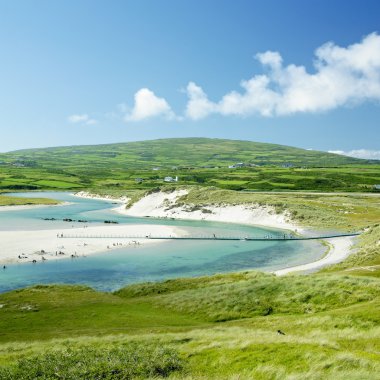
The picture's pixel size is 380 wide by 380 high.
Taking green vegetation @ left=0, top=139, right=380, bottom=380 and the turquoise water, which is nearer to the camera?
green vegetation @ left=0, top=139, right=380, bottom=380

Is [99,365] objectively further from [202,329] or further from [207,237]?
[207,237]

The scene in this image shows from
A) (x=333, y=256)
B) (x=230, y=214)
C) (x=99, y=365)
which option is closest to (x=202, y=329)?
(x=99, y=365)

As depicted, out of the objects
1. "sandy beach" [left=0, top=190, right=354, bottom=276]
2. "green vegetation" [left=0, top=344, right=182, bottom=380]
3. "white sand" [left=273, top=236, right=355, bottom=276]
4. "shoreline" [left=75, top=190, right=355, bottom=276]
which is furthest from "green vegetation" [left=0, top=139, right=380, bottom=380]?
"sandy beach" [left=0, top=190, right=354, bottom=276]

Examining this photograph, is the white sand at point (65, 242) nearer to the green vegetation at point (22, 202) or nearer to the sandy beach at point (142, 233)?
the sandy beach at point (142, 233)

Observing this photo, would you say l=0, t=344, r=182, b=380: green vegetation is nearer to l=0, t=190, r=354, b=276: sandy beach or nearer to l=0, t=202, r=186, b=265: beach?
l=0, t=190, r=354, b=276: sandy beach

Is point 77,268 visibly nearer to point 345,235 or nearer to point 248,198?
point 345,235

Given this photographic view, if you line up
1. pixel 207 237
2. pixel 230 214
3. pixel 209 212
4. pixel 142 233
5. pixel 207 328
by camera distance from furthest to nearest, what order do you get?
pixel 209 212
pixel 230 214
pixel 142 233
pixel 207 237
pixel 207 328

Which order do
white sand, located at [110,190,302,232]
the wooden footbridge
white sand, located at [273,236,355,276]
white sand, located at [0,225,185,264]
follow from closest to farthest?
white sand, located at [273,236,355,276] < white sand, located at [0,225,185,264] < the wooden footbridge < white sand, located at [110,190,302,232]

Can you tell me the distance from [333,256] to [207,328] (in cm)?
4563

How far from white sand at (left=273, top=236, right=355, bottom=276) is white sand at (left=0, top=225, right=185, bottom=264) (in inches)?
1383

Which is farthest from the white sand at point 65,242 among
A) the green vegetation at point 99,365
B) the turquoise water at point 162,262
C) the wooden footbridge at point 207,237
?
the green vegetation at point 99,365

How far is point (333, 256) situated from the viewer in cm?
6838

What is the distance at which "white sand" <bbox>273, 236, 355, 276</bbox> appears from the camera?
196 feet

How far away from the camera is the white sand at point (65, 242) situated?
70812 mm
